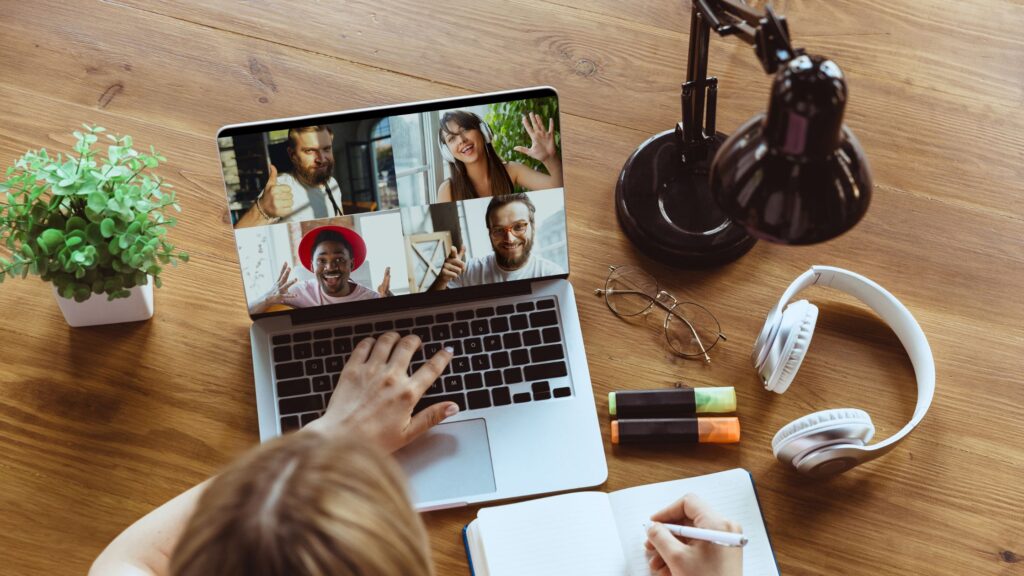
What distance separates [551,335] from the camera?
100cm

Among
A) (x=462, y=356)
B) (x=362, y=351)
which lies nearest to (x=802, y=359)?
(x=462, y=356)

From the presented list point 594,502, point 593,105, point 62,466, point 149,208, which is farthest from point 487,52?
point 62,466

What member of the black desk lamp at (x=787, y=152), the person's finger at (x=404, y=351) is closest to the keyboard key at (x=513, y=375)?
the person's finger at (x=404, y=351)

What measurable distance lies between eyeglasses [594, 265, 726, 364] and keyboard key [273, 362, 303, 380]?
338 mm

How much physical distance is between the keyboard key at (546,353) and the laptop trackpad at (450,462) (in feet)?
0.29

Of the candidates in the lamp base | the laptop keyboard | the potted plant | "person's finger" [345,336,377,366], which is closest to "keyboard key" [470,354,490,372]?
the laptop keyboard

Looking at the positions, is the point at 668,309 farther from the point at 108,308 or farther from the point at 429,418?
the point at 108,308

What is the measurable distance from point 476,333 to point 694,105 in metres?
0.33

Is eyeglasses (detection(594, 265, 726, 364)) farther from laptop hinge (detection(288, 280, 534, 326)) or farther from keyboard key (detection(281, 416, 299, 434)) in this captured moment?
keyboard key (detection(281, 416, 299, 434))

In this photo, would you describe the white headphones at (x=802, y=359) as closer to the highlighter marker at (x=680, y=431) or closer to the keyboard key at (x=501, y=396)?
the highlighter marker at (x=680, y=431)

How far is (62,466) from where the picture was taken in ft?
3.12

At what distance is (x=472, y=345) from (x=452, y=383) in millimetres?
46

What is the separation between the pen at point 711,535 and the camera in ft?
2.77

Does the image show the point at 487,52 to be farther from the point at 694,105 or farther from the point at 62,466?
the point at 62,466
